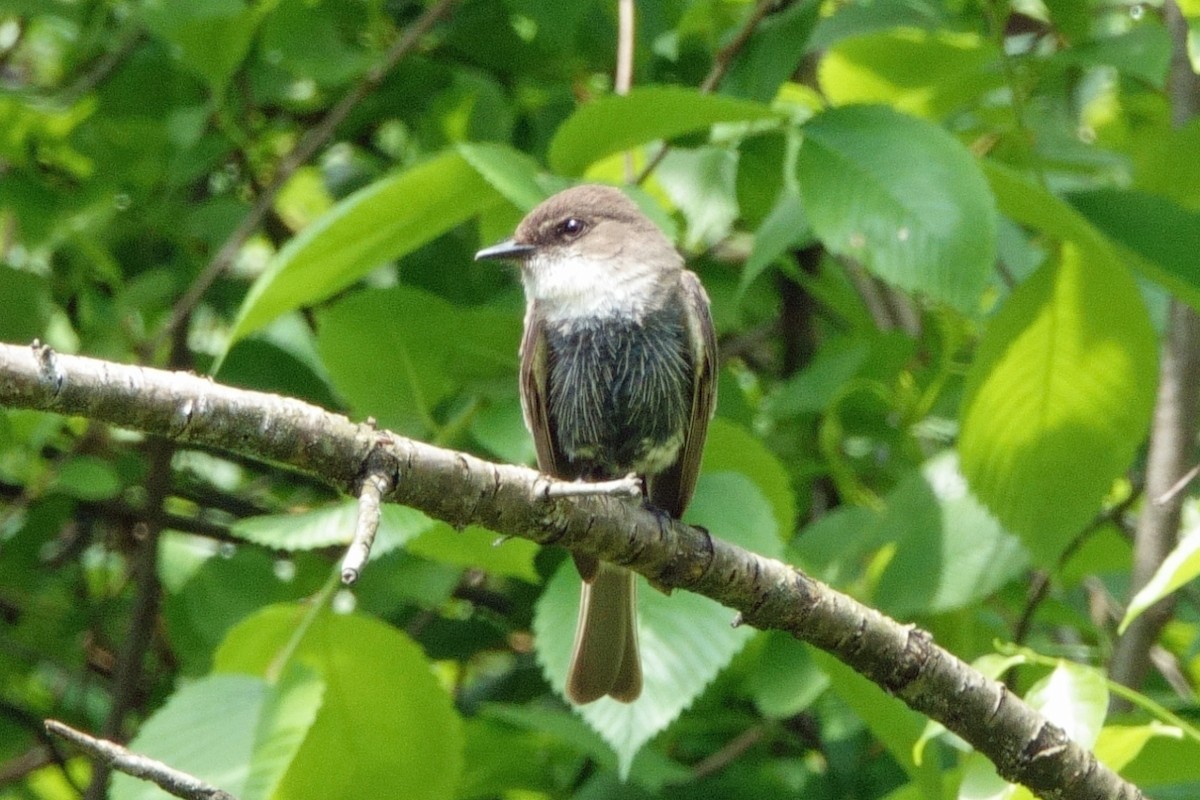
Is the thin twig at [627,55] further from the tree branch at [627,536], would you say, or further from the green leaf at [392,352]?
the tree branch at [627,536]

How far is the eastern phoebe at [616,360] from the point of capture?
3.79 metres

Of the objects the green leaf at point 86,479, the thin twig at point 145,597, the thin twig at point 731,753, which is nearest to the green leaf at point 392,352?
the green leaf at point 86,479

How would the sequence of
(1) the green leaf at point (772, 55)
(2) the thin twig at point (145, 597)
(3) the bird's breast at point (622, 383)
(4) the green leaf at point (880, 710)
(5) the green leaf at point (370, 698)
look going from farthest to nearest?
(2) the thin twig at point (145, 597)
(3) the bird's breast at point (622, 383)
(1) the green leaf at point (772, 55)
(5) the green leaf at point (370, 698)
(4) the green leaf at point (880, 710)

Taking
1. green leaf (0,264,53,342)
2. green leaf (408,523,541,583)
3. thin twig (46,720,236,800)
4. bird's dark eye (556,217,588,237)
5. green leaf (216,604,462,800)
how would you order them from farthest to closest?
bird's dark eye (556,217,588,237), green leaf (0,264,53,342), green leaf (408,523,541,583), green leaf (216,604,462,800), thin twig (46,720,236,800)

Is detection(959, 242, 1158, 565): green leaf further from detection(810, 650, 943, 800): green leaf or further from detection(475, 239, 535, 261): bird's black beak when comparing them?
detection(475, 239, 535, 261): bird's black beak

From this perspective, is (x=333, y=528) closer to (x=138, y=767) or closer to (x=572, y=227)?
(x=138, y=767)

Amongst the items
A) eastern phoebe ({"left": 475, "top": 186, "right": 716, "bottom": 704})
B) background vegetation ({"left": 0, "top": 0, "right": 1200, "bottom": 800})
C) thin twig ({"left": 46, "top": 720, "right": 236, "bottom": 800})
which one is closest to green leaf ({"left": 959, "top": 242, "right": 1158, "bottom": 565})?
background vegetation ({"left": 0, "top": 0, "right": 1200, "bottom": 800})

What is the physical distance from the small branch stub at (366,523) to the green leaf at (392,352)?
1312 mm

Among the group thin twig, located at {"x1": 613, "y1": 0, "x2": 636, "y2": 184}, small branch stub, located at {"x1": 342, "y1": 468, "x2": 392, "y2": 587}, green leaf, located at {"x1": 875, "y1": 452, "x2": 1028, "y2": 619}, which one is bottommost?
green leaf, located at {"x1": 875, "y1": 452, "x2": 1028, "y2": 619}

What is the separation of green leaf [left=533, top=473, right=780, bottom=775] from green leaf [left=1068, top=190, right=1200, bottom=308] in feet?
3.37

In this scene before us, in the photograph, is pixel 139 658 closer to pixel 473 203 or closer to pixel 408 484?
pixel 473 203

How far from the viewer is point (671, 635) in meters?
3.17

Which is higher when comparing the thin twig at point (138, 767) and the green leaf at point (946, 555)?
the thin twig at point (138, 767)

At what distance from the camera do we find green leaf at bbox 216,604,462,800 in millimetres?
3119
